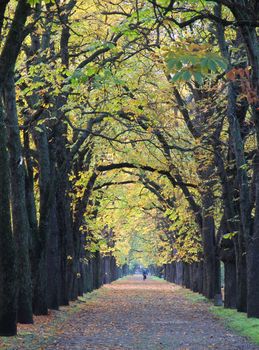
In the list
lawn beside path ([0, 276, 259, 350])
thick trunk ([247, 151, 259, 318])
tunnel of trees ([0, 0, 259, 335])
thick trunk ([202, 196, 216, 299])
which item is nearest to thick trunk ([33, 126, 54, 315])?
tunnel of trees ([0, 0, 259, 335])

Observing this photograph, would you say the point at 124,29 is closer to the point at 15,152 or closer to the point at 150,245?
the point at 15,152

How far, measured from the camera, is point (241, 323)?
61.1ft

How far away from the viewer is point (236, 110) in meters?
23.2

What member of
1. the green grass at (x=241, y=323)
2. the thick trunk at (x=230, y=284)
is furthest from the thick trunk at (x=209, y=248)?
the green grass at (x=241, y=323)

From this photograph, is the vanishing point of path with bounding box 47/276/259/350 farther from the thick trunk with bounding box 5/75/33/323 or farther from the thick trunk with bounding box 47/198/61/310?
the thick trunk with bounding box 5/75/33/323

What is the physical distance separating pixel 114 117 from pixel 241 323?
6682mm

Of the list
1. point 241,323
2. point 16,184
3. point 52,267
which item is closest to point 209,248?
point 52,267

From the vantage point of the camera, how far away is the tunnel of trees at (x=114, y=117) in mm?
11109

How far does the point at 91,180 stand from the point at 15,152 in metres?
15.0

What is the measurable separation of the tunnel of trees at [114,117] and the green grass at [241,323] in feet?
2.01

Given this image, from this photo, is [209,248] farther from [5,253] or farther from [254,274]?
[5,253]

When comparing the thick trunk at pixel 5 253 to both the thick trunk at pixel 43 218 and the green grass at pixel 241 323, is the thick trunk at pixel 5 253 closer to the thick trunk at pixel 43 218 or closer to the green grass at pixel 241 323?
the green grass at pixel 241 323

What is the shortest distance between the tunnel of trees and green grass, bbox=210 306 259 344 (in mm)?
613

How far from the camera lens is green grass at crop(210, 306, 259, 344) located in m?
16.1
